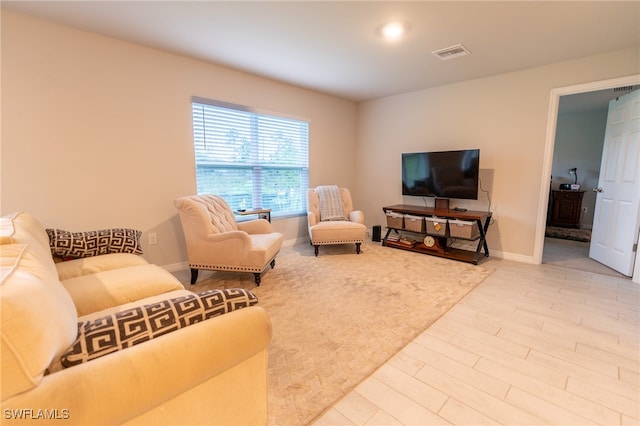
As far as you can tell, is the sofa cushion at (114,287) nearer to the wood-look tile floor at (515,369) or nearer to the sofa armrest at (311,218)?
the wood-look tile floor at (515,369)

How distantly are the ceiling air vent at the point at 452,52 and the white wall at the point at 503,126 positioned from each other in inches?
39.5

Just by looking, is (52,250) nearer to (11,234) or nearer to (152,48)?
(11,234)

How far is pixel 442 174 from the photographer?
390 centimetres

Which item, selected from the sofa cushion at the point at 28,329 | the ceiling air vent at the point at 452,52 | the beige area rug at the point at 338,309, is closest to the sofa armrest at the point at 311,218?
the beige area rug at the point at 338,309

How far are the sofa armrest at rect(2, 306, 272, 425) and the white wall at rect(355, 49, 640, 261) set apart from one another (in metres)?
3.77

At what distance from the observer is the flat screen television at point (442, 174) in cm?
366

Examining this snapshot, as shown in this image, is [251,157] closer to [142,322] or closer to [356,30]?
[356,30]

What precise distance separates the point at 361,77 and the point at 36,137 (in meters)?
3.43

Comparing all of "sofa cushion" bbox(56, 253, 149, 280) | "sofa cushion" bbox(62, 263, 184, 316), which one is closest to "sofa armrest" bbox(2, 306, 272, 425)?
"sofa cushion" bbox(62, 263, 184, 316)

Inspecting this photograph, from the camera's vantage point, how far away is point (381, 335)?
197 cm

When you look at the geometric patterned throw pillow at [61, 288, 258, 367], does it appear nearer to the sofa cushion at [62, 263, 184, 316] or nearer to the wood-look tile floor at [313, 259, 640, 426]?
the sofa cushion at [62, 263, 184, 316]

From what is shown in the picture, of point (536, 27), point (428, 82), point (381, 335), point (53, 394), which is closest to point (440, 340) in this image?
point (381, 335)

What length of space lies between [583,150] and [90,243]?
787 centimetres

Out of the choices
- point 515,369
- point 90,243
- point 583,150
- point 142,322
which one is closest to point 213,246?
point 90,243
